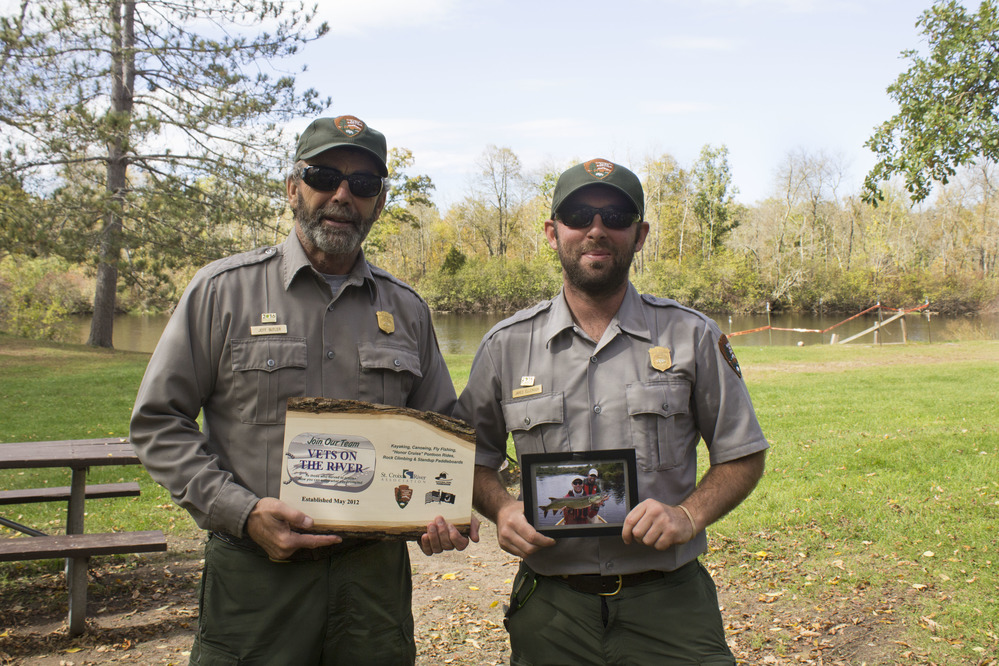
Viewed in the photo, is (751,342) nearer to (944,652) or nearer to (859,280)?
(859,280)

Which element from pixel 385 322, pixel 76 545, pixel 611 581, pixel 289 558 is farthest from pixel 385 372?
pixel 76 545

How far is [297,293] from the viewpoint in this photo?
9.82 feet

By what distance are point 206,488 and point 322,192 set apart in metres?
1.16

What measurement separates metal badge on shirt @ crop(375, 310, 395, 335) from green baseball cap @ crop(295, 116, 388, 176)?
22.2 inches

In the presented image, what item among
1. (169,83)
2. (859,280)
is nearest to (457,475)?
(169,83)

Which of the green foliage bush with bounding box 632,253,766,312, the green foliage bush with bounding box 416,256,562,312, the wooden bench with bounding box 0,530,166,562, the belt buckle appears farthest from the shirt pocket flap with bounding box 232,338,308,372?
the green foliage bush with bounding box 416,256,562,312

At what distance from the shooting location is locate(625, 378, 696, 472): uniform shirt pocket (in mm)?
2773

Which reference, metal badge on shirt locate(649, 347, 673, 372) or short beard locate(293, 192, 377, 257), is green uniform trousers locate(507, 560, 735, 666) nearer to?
metal badge on shirt locate(649, 347, 673, 372)

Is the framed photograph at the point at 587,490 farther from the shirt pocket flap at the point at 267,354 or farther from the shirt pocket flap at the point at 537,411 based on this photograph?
the shirt pocket flap at the point at 267,354

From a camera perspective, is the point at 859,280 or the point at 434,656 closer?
the point at 434,656

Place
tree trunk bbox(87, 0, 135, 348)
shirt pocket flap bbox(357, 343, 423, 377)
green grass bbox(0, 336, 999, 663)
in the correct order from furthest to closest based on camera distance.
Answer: tree trunk bbox(87, 0, 135, 348) → green grass bbox(0, 336, 999, 663) → shirt pocket flap bbox(357, 343, 423, 377)

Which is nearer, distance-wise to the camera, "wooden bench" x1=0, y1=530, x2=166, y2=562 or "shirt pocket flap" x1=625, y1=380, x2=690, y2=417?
"shirt pocket flap" x1=625, y1=380, x2=690, y2=417

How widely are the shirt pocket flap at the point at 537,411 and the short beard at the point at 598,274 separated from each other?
415 millimetres

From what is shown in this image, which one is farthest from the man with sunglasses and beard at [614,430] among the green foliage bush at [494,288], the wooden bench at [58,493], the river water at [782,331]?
the green foliage bush at [494,288]
